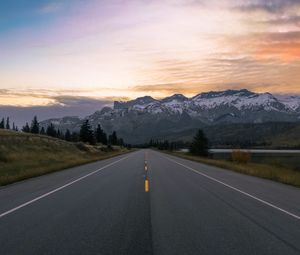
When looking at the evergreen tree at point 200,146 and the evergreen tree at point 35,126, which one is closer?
the evergreen tree at point 200,146

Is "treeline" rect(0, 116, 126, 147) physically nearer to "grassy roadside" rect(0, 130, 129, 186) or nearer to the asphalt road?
"grassy roadside" rect(0, 130, 129, 186)

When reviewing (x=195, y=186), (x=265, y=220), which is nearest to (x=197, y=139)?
(x=195, y=186)

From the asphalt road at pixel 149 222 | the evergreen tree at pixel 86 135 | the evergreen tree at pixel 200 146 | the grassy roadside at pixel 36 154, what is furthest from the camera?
the evergreen tree at pixel 86 135

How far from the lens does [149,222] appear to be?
952 cm

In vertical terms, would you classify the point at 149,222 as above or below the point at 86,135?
below

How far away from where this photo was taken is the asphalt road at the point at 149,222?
7246 mm

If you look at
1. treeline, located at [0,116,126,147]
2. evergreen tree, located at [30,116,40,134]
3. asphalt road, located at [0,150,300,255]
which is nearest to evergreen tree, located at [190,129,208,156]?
treeline, located at [0,116,126,147]

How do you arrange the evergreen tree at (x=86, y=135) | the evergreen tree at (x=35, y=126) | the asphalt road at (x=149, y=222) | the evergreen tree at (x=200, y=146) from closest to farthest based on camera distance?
the asphalt road at (x=149, y=222), the evergreen tree at (x=200, y=146), the evergreen tree at (x=86, y=135), the evergreen tree at (x=35, y=126)

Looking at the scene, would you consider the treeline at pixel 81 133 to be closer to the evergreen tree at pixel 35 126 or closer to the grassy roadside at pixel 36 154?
the evergreen tree at pixel 35 126

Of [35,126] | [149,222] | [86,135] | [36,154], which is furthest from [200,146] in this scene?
[149,222]

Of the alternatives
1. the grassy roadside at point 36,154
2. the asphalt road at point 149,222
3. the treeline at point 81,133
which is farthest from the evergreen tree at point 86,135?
the asphalt road at point 149,222

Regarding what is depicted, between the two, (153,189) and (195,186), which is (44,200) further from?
(195,186)

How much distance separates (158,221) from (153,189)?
7.15m

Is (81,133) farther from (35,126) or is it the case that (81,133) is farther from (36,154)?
(36,154)
